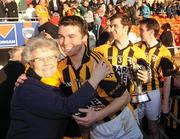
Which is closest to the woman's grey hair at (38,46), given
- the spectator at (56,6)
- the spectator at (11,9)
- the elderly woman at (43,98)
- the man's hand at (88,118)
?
the elderly woman at (43,98)

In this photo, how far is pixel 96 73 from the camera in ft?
7.75

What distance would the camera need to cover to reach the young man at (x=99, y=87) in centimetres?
263

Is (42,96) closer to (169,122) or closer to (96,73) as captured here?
(96,73)

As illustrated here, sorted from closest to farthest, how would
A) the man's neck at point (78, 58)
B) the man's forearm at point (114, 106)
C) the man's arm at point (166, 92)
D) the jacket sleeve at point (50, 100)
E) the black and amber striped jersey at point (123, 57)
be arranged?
the jacket sleeve at point (50, 100), the man's forearm at point (114, 106), the man's neck at point (78, 58), the black and amber striped jersey at point (123, 57), the man's arm at point (166, 92)

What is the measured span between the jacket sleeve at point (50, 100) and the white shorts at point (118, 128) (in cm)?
57

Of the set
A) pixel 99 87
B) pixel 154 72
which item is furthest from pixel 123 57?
pixel 99 87

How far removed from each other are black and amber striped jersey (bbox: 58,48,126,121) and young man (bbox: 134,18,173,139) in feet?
6.13

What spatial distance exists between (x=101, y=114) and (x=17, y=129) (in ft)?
1.89

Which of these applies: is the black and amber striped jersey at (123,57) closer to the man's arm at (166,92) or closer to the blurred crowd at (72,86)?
the blurred crowd at (72,86)

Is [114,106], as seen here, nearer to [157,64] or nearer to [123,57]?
[123,57]

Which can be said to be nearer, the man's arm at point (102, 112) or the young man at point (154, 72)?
the man's arm at point (102, 112)

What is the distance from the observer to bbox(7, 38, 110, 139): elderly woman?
2254mm

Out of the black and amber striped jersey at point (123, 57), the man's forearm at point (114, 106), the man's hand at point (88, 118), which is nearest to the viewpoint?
the man's hand at point (88, 118)

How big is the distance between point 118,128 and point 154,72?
192 centimetres
